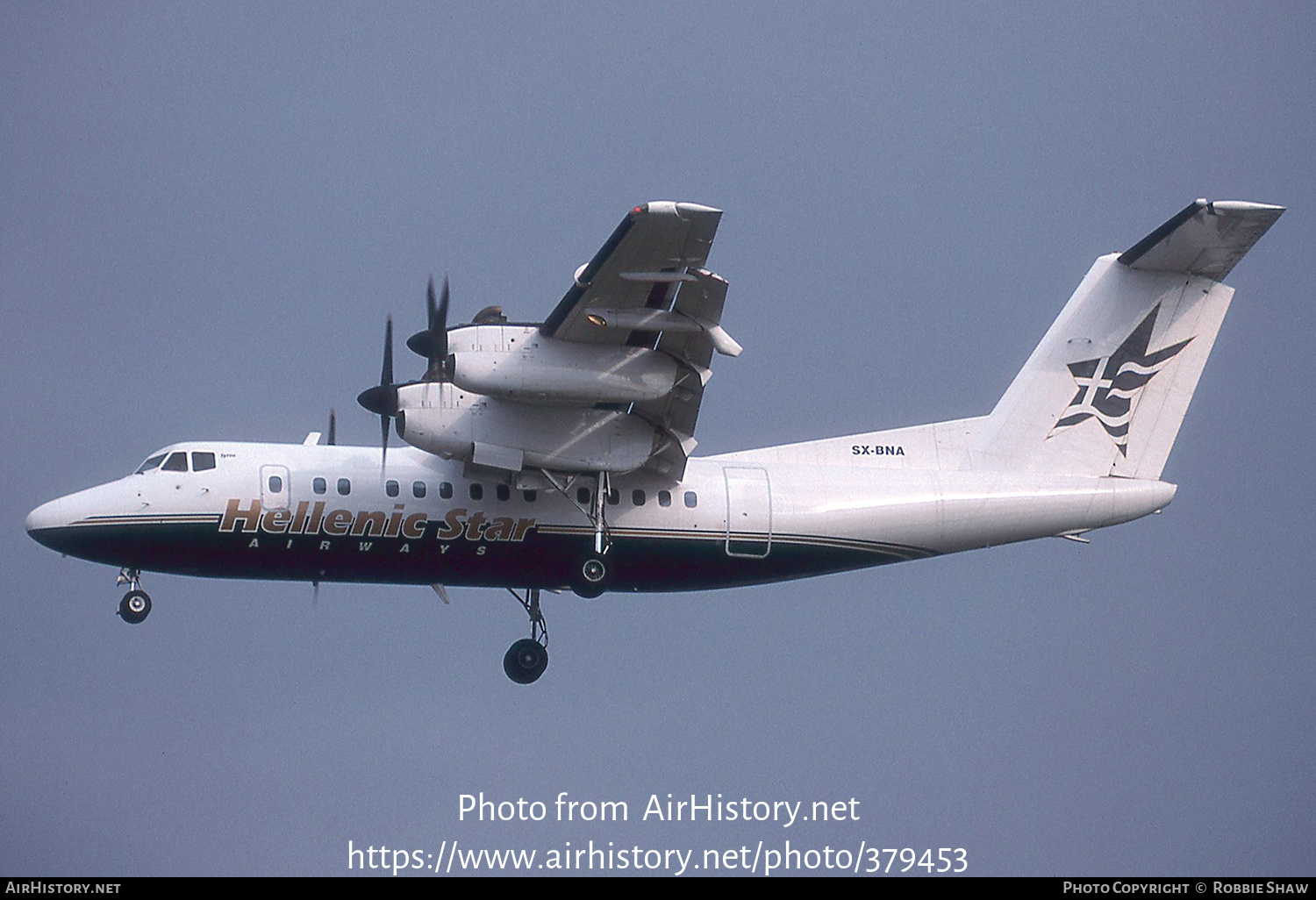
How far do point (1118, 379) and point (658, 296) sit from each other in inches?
268

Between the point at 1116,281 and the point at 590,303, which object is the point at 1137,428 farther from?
the point at 590,303

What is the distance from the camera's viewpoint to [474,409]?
20797 millimetres

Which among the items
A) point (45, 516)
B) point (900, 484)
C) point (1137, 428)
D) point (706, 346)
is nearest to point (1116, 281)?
point (1137, 428)

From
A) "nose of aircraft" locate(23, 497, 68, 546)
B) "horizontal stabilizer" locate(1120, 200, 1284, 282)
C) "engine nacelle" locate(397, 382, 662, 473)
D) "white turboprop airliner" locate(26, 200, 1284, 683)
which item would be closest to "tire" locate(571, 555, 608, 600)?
"white turboprop airliner" locate(26, 200, 1284, 683)

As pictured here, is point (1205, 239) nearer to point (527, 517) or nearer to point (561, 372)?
point (561, 372)

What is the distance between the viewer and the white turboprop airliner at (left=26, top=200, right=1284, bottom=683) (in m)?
20.2

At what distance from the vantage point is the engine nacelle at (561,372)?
65.5 ft

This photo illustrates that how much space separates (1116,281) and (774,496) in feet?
17.3

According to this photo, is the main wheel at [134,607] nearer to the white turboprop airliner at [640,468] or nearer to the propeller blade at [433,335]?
the white turboprop airliner at [640,468]

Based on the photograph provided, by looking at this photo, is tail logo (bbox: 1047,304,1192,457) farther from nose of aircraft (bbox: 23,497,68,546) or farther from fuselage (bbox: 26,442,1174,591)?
nose of aircraft (bbox: 23,497,68,546)

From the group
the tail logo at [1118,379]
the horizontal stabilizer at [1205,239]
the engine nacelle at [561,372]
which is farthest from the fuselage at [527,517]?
the horizontal stabilizer at [1205,239]

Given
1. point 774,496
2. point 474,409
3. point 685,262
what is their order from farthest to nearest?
point 774,496 → point 474,409 → point 685,262

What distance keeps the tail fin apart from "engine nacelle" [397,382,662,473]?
15.3 feet

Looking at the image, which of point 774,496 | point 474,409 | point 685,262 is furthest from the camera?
point 774,496
